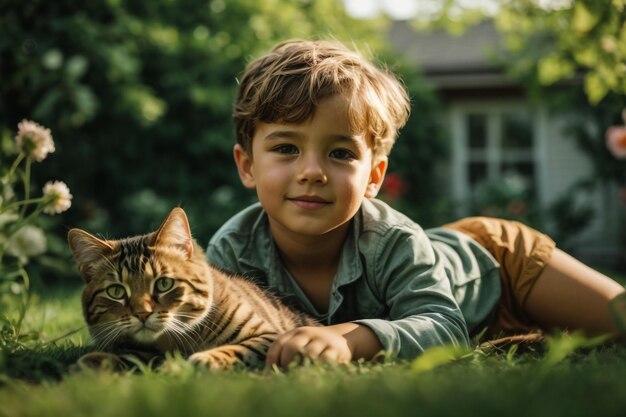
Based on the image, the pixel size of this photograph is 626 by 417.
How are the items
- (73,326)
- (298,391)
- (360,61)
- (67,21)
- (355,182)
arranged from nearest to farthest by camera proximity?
(298,391)
(355,182)
(360,61)
(73,326)
(67,21)

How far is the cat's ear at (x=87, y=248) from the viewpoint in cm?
246

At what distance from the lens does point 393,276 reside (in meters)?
3.03

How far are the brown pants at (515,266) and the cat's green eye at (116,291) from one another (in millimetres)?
1843

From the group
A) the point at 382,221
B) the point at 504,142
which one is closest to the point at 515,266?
the point at 382,221

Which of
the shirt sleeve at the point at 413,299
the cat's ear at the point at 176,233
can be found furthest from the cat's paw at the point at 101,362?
the shirt sleeve at the point at 413,299

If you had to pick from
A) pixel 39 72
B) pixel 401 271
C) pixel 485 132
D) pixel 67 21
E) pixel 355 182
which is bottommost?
pixel 485 132

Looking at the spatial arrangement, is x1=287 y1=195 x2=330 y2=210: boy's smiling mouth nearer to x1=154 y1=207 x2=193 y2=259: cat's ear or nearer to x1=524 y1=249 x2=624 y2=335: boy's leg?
x1=154 y1=207 x2=193 y2=259: cat's ear

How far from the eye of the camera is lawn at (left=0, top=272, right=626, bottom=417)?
146 centimetres

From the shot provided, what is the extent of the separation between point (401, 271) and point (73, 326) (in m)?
1.81

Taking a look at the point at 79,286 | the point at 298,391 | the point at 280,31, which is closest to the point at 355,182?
the point at 298,391

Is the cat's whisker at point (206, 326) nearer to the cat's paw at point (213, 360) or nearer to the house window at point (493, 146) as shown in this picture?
the cat's paw at point (213, 360)

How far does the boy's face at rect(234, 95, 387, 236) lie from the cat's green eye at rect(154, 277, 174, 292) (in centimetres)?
75

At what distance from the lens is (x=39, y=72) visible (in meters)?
6.76

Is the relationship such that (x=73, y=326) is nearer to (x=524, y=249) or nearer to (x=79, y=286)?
(x=524, y=249)
